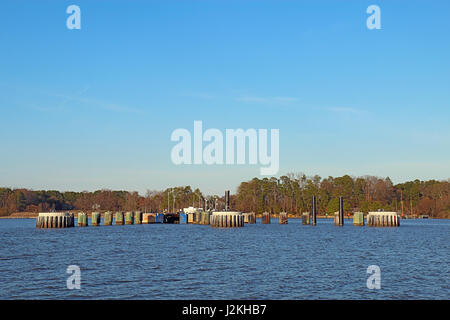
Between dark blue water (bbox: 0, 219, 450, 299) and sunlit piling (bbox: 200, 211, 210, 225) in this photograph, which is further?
sunlit piling (bbox: 200, 211, 210, 225)

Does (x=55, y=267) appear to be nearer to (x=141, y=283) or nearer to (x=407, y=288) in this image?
(x=141, y=283)

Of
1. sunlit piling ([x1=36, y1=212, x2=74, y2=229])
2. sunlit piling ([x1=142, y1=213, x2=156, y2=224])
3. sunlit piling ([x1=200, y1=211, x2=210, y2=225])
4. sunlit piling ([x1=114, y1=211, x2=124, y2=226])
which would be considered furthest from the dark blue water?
sunlit piling ([x1=142, y1=213, x2=156, y2=224])

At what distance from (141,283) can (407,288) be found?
19.7 meters

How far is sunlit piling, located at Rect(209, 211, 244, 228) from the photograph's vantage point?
140875mm

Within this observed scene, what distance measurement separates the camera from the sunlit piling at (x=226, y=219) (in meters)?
141

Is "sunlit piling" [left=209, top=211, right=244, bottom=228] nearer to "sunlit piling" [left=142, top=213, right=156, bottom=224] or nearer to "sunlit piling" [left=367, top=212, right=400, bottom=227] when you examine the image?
"sunlit piling" [left=367, top=212, right=400, bottom=227]

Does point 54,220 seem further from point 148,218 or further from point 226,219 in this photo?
point 148,218

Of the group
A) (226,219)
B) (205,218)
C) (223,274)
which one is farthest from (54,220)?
(223,274)

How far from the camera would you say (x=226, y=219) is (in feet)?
464

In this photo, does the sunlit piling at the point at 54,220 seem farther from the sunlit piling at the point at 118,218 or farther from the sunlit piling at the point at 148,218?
the sunlit piling at the point at 148,218
